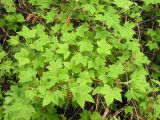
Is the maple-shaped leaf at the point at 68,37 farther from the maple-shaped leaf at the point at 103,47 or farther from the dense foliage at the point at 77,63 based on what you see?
the maple-shaped leaf at the point at 103,47

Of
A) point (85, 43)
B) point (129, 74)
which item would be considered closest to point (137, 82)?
point (129, 74)

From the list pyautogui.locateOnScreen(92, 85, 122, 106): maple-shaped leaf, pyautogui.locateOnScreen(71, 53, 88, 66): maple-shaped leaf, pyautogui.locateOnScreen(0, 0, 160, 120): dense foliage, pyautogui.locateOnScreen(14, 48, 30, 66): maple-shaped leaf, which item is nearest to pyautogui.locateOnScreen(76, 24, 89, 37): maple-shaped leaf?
pyautogui.locateOnScreen(0, 0, 160, 120): dense foliage

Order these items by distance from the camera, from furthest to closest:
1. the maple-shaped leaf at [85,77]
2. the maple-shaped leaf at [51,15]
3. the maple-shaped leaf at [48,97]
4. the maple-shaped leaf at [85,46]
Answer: the maple-shaped leaf at [51,15]
the maple-shaped leaf at [85,46]
the maple-shaped leaf at [85,77]
the maple-shaped leaf at [48,97]

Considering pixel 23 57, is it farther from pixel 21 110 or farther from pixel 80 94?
pixel 80 94

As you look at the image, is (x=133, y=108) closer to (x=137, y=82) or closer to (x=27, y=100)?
(x=137, y=82)

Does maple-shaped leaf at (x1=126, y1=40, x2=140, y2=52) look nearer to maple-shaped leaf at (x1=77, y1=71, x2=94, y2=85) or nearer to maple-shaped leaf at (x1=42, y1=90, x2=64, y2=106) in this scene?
maple-shaped leaf at (x1=77, y1=71, x2=94, y2=85)

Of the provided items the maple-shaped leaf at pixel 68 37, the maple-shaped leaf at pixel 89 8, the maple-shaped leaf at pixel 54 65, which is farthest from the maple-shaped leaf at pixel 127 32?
the maple-shaped leaf at pixel 54 65
